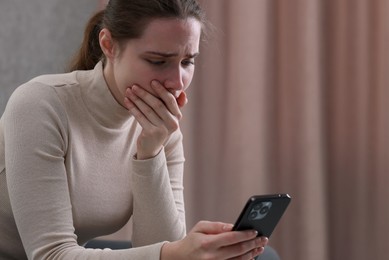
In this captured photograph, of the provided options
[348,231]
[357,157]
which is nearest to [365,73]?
[357,157]

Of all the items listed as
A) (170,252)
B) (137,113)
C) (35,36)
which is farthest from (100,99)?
(35,36)

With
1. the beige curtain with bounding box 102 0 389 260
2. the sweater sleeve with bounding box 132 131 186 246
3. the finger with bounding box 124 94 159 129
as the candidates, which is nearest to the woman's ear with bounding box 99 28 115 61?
the finger with bounding box 124 94 159 129

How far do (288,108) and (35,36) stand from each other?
888mm

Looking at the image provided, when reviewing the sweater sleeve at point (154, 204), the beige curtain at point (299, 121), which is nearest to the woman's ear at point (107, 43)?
the sweater sleeve at point (154, 204)

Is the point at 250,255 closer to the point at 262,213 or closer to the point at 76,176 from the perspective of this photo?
the point at 262,213

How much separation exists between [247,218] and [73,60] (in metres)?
0.75

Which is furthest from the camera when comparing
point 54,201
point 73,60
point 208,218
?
point 208,218

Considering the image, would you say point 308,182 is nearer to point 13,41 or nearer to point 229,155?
point 229,155

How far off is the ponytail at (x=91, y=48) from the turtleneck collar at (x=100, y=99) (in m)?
0.16

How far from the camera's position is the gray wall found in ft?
8.45

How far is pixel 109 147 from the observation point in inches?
67.8

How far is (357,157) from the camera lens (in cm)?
254

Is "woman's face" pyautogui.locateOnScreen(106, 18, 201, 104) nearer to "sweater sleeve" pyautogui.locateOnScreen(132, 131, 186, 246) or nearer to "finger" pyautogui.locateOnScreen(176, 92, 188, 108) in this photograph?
"finger" pyautogui.locateOnScreen(176, 92, 188, 108)

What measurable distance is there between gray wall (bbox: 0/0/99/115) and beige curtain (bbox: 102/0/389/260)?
46cm
